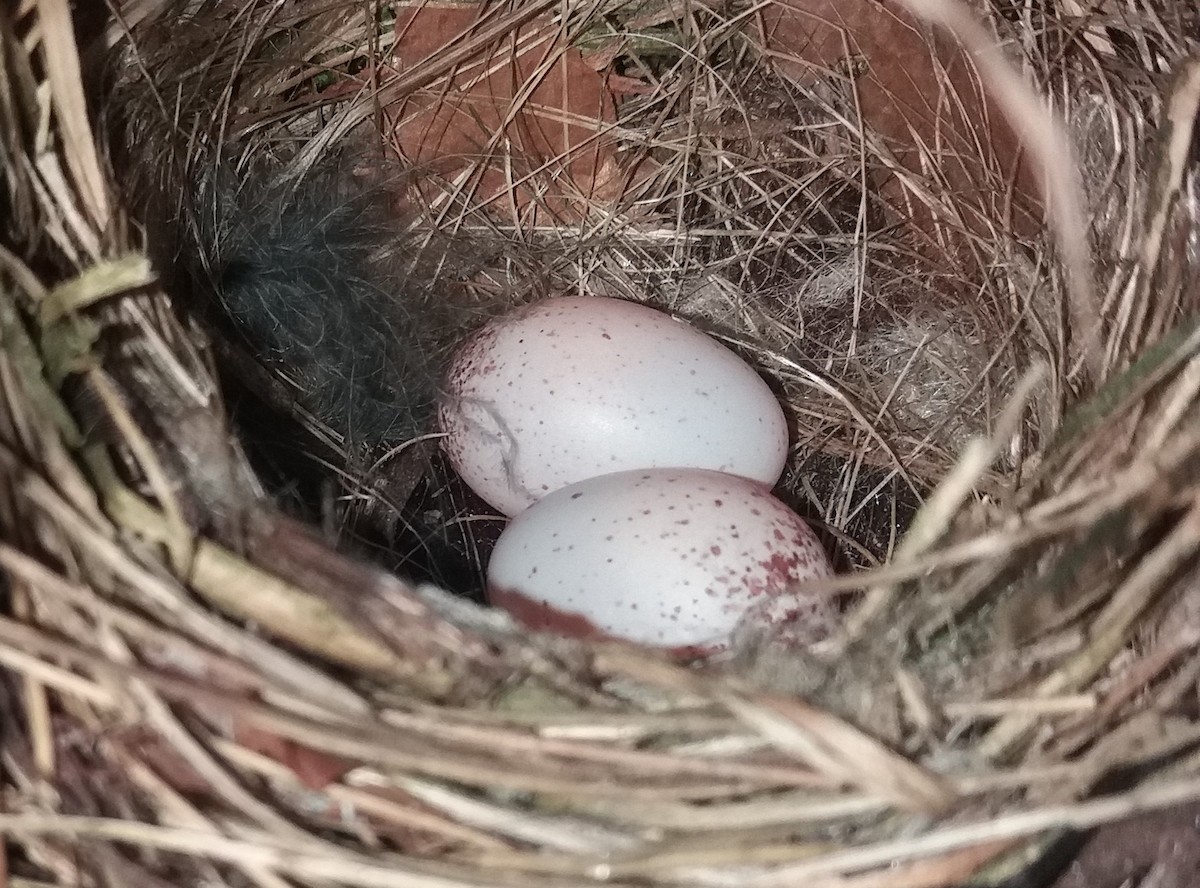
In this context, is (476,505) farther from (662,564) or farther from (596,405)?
(662,564)

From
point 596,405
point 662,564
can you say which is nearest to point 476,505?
point 596,405

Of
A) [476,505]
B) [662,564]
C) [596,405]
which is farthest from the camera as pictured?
[476,505]

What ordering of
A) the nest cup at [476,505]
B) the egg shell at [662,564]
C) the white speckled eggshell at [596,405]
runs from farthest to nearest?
the white speckled eggshell at [596,405], the egg shell at [662,564], the nest cup at [476,505]

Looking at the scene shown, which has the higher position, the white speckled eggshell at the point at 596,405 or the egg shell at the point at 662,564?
the white speckled eggshell at the point at 596,405

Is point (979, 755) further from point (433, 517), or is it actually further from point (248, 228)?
point (248, 228)

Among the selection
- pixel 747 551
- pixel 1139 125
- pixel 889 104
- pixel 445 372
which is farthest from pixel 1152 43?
pixel 445 372
